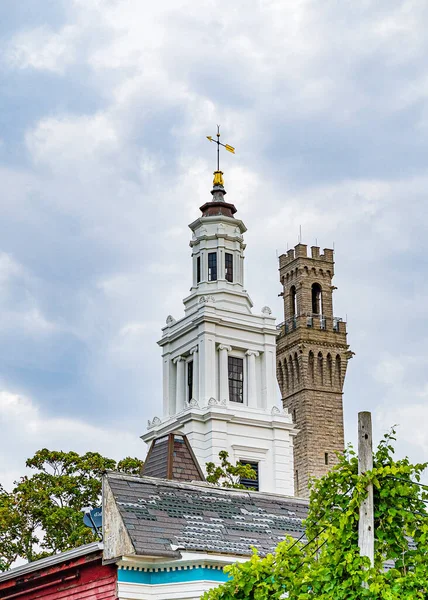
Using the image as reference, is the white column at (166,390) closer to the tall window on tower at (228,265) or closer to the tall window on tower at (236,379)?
the tall window on tower at (236,379)

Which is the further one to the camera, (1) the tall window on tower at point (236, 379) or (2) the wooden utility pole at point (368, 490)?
(1) the tall window on tower at point (236, 379)

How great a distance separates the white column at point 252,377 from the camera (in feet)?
210

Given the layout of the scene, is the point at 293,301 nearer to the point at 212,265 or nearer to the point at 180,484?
the point at 212,265

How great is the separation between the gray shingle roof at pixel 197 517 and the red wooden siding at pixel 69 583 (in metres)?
0.98

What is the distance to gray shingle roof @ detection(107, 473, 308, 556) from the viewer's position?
18891mm

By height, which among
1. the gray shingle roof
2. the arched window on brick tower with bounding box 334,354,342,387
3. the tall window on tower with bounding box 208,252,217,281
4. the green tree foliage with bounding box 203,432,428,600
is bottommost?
the green tree foliage with bounding box 203,432,428,600

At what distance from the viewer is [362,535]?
501 inches

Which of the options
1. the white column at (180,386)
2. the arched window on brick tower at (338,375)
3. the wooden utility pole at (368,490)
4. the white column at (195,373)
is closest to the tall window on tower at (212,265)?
the white column at (180,386)

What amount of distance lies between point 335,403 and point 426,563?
8911cm

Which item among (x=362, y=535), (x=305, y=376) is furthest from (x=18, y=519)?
(x=305, y=376)

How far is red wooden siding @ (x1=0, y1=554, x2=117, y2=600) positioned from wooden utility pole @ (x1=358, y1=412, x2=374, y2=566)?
7.16 meters

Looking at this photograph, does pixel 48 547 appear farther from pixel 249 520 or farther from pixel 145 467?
pixel 249 520

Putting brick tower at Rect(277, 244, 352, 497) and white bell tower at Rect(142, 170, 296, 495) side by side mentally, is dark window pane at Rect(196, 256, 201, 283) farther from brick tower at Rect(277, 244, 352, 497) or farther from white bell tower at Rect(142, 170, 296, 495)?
brick tower at Rect(277, 244, 352, 497)

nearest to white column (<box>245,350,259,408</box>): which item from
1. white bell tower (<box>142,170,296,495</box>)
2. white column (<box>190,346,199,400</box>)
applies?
white bell tower (<box>142,170,296,495</box>)
